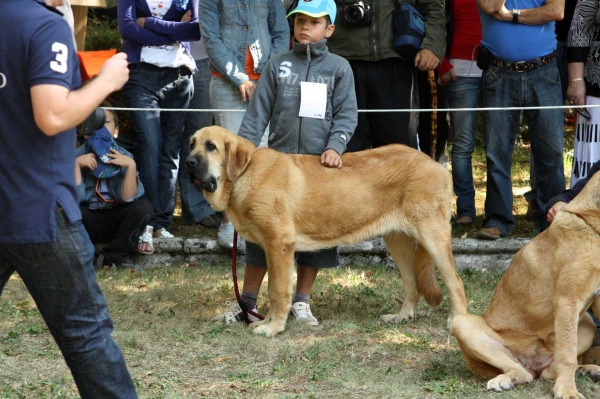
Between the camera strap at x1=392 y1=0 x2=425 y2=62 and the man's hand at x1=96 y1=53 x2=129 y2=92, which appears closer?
the man's hand at x1=96 y1=53 x2=129 y2=92

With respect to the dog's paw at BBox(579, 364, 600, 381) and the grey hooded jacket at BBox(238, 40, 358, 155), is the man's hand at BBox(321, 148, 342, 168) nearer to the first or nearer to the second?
the grey hooded jacket at BBox(238, 40, 358, 155)

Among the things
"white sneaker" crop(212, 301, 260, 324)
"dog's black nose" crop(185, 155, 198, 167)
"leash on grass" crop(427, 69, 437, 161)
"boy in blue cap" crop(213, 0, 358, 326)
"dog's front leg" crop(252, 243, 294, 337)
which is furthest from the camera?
"leash on grass" crop(427, 69, 437, 161)

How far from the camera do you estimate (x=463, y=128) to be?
25.5ft

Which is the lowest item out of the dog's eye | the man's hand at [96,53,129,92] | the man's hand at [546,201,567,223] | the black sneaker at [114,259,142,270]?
the black sneaker at [114,259,142,270]

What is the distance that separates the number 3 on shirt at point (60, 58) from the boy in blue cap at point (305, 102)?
9.83ft

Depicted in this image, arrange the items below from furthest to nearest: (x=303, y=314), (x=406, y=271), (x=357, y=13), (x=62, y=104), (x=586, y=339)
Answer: (x=357, y=13) → (x=406, y=271) → (x=303, y=314) → (x=586, y=339) → (x=62, y=104)

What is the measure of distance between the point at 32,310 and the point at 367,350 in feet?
8.75

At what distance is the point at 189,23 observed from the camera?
7.45 m

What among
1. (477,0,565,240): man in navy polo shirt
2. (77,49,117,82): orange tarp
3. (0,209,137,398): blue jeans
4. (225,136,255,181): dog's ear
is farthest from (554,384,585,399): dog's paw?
(477,0,565,240): man in navy polo shirt

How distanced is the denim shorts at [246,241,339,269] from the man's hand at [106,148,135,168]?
178 centimetres

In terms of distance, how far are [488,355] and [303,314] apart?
6.12ft

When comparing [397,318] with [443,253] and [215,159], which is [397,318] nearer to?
[443,253]

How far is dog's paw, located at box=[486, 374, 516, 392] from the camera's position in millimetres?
4445

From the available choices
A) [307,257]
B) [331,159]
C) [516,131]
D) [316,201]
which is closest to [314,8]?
[331,159]
